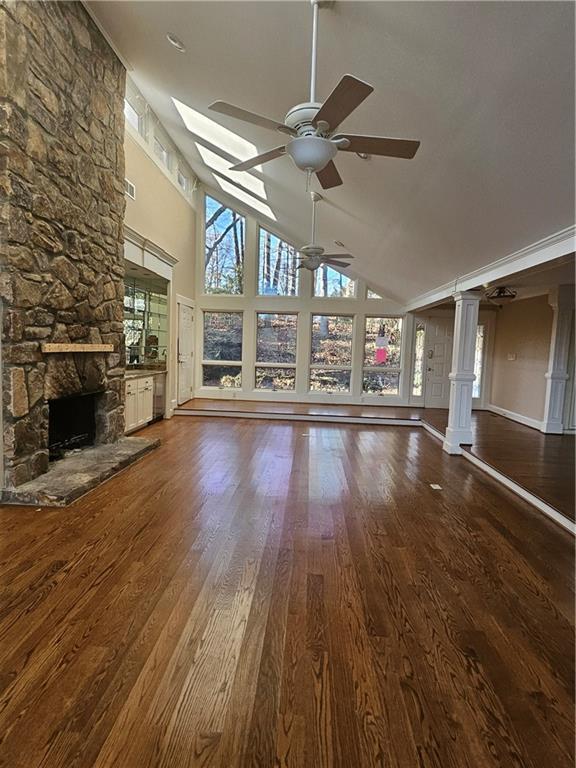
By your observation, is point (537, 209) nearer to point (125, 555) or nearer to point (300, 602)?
point (300, 602)

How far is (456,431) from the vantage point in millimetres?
5629

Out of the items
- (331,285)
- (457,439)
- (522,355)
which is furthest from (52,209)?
(522,355)

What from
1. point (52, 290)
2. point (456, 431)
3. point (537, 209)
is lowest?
Answer: point (456, 431)

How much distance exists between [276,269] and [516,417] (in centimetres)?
580

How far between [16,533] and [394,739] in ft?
8.61

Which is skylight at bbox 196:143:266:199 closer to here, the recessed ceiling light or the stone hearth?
the recessed ceiling light

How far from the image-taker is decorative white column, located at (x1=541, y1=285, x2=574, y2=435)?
645 centimetres

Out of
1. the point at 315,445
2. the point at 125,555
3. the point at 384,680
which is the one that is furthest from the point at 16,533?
the point at 315,445

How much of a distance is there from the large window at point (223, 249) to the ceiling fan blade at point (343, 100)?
735 cm

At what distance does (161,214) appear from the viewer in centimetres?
686

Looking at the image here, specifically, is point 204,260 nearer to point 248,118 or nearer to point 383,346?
point 383,346

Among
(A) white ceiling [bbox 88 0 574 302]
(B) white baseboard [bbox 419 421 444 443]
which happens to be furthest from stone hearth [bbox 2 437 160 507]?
(B) white baseboard [bbox 419 421 444 443]

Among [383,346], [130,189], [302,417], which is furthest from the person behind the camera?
[383,346]

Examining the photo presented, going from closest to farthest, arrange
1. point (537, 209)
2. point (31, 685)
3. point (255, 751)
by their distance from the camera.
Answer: point (255, 751) → point (31, 685) → point (537, 209)
